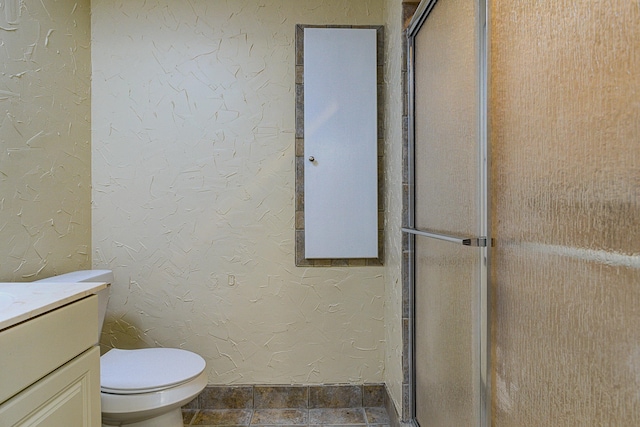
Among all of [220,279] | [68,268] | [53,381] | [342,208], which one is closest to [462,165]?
[342,208]

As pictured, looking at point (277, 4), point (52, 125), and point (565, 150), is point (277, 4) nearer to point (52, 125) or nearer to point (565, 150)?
point (52, 125)

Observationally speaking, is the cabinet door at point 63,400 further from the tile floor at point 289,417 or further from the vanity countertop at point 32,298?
the tile floor at point 289,417

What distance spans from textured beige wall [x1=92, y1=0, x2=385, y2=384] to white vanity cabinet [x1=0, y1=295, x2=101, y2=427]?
3.09 feet

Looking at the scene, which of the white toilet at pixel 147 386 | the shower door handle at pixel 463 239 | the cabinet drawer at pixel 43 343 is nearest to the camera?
the cabinet drawer at pixel 43 343

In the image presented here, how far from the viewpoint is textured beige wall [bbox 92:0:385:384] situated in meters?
2.06

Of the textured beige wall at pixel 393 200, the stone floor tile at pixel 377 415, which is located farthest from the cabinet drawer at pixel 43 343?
the stone floor tile at pixel 377 415

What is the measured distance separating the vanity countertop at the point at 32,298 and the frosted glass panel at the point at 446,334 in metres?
1.08

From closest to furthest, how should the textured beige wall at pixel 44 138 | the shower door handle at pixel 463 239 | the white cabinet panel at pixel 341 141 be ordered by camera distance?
the shower door handle at pixel 463 239 → the textured beige wall at pixel 44 138 → the white cabinet panel at pixel 341 141

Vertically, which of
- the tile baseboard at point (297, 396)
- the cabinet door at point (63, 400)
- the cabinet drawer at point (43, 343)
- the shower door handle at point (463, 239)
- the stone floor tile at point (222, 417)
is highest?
the shower door handle at point (463, 239)

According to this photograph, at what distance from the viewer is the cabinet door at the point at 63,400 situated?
2.70 feet

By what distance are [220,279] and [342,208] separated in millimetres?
743

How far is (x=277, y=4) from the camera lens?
207cm

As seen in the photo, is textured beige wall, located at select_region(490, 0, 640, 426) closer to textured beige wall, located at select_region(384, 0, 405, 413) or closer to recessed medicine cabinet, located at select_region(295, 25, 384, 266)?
textured beige wall, located at select_region(384, 0, 405, 413)

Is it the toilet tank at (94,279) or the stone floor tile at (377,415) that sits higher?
the toilet tank at (94,279)
